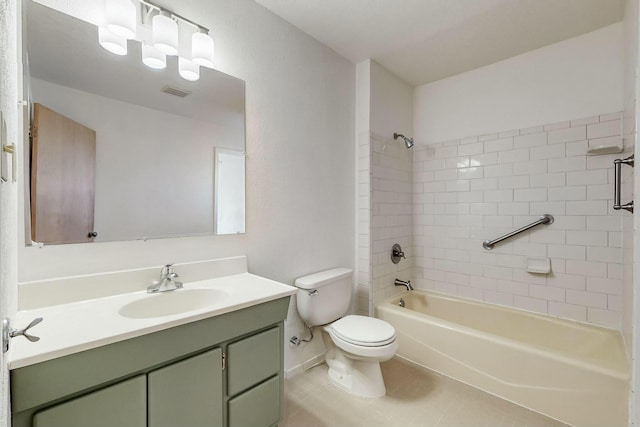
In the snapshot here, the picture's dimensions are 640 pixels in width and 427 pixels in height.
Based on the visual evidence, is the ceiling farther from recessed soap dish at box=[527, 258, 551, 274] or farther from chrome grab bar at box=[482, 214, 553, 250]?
recessed soap dish at box=[527, 258, 551, 274]

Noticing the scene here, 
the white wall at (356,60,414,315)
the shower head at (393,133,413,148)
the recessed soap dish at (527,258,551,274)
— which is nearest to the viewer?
the recessed soap dish at (527,258,551,274)

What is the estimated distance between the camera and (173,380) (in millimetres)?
1035

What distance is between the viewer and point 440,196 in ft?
9.18

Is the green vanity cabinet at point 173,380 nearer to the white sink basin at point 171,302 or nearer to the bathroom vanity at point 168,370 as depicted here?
the bathroom vanity at point 168,370

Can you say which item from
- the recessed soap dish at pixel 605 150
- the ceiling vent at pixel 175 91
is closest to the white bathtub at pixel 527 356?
the recessed soap dish at pixel 605 150

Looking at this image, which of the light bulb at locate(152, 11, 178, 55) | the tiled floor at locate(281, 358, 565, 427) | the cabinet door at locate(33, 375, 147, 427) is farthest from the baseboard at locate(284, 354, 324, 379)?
the light bulb at locate(152, 11, 178, 55)

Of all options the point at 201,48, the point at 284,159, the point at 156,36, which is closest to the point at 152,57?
the point at 156,36

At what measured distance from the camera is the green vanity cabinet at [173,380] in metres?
0.80

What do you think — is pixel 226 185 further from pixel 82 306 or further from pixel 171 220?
pixel 82 306

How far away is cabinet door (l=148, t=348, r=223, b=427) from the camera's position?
100 cm

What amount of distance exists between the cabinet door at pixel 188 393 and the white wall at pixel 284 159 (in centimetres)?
57

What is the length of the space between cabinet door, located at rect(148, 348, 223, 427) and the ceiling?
2.00m

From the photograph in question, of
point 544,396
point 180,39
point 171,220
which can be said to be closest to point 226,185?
point 171,220

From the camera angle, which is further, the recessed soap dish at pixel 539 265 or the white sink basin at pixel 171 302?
the recessed soap dish at pixel 539 265
